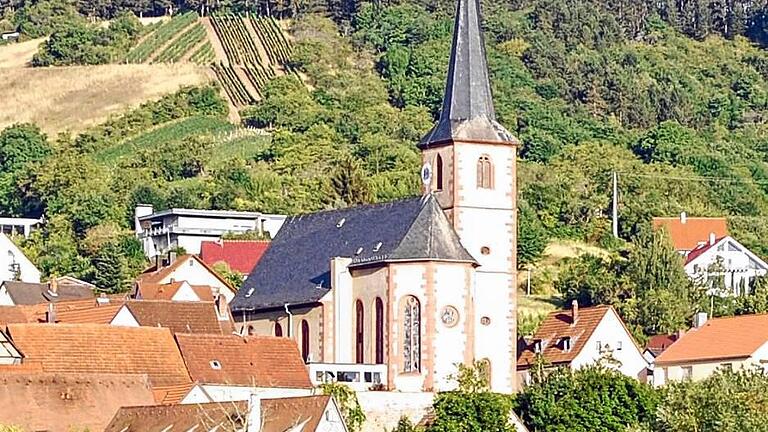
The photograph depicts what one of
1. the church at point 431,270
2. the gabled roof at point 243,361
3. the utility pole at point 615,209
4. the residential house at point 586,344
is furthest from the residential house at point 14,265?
the gabled roof at point 243,361

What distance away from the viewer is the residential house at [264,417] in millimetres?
48688

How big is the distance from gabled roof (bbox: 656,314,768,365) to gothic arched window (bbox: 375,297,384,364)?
41.2 ft

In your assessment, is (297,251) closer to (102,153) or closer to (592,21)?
(102,153)

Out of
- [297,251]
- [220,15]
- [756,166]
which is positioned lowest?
[297,251]

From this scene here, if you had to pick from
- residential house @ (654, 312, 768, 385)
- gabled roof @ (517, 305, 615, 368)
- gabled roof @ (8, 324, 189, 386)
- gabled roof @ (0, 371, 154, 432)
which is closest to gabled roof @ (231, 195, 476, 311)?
gabled roof @ (8, 324, 189, 386)

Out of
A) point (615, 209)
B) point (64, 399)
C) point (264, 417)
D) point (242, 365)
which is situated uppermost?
point (615, 209)

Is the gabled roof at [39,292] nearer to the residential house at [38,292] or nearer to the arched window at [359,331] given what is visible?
the residential house at [38,292]

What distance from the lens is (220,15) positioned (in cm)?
14412

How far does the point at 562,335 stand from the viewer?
72.1 meters

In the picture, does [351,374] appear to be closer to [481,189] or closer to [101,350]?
[101,350]

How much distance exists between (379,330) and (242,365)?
4.63m

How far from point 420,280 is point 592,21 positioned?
8697cm

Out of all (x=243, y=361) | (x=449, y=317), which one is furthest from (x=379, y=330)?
(x=243, y=361)

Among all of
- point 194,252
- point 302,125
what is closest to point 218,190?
point 194,252
